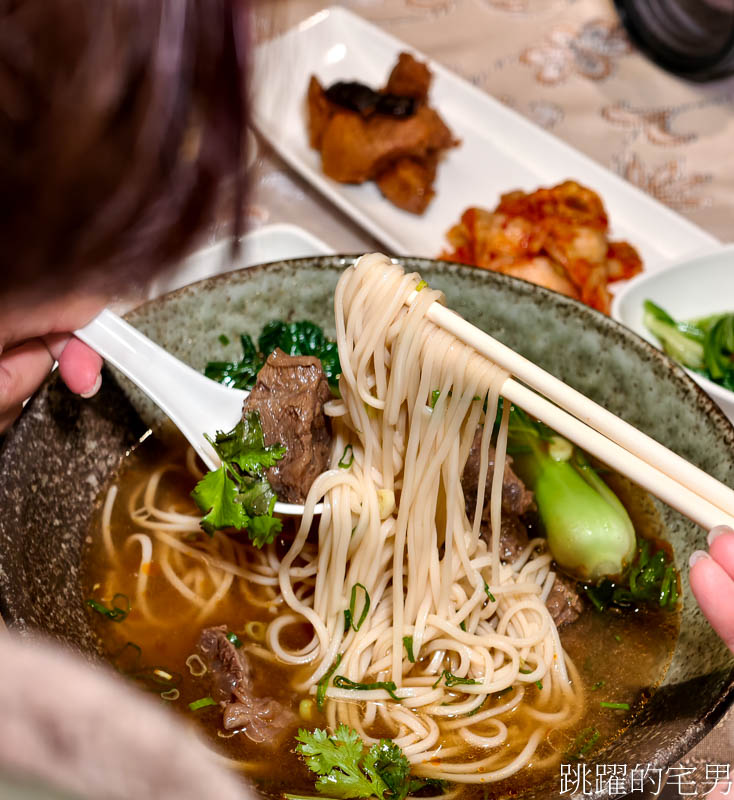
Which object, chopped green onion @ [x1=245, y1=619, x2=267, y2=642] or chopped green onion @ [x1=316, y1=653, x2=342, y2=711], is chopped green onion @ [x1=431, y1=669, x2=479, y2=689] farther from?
chopped green onion @ [x1=245, y1=619, x2=267, y2=642]

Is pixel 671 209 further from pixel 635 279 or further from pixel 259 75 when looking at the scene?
pixel 259 75

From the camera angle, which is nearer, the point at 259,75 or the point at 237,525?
the point at 259,75

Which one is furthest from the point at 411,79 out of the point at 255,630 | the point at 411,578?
the point at 255,630

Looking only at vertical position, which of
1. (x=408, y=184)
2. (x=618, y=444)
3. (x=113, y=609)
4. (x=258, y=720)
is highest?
(x=618, y=444)

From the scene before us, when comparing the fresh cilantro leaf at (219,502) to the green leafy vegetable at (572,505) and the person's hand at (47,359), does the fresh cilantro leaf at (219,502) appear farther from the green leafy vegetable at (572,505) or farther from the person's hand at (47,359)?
the green leafy vegetable at (572,505)

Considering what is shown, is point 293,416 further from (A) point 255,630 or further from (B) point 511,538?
(B) point 511,538

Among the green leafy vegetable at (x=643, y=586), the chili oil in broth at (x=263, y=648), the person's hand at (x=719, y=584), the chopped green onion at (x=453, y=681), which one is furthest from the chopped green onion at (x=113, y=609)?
the person's hand at (x=719, y=584)

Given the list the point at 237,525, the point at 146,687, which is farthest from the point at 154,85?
the point at 146,687
